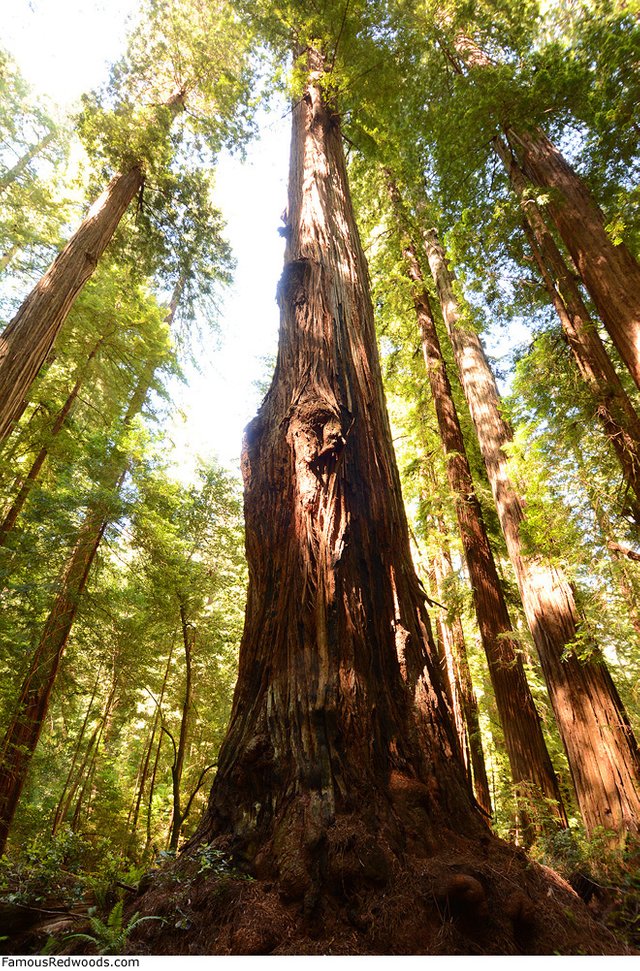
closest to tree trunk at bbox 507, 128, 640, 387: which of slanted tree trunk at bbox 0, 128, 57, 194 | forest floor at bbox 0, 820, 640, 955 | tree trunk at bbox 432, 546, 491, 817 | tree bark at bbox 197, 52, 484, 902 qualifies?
tree bark at bbox 197, 52, 484, 902

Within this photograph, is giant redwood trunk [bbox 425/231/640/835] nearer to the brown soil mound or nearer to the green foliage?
the brown soil mound

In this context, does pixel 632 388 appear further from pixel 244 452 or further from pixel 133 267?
pixel 133 267

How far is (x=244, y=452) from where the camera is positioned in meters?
2.59

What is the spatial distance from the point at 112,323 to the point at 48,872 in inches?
342

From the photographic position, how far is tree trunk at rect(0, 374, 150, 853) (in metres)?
5.84

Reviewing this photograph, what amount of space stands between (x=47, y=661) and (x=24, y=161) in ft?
48.3

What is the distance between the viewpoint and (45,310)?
5293 millimetres

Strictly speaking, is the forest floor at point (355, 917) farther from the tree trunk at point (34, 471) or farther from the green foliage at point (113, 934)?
the tree trunk at point (34, 471)

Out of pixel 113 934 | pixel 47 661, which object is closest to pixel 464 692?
pixel 47 661

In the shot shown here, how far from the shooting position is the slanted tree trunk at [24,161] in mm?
10498

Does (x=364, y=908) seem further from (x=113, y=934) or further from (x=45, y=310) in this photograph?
(x=45, y=310)

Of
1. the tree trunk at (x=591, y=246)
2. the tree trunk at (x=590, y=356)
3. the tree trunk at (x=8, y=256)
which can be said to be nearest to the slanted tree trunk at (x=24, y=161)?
the tree trunk at (x=8, y=256)

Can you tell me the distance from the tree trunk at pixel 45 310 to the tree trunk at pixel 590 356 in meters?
5.75
